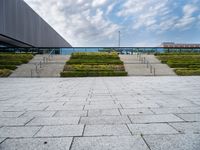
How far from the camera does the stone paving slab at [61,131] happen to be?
2900 mm

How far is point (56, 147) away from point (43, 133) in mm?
624

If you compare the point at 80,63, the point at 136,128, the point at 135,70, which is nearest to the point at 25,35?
the point at 80,63

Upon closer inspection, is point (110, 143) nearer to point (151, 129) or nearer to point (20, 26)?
point (151, 129)

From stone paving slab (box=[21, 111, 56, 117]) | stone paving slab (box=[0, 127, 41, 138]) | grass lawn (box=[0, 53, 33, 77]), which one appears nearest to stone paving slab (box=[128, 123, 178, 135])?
stone paving slab (box=[0, 127, 41, 138])

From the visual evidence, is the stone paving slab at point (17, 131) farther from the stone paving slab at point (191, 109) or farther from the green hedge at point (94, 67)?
the green hedge at point (94, 67)

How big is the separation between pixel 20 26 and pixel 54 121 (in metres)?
33.5

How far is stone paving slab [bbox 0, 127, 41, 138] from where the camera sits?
2893 millimetres

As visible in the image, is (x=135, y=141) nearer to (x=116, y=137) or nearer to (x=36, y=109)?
(x=116, y=137)

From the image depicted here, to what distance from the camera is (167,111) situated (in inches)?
169

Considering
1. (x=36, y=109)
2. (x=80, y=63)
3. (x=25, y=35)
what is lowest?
(x=36, y=109)

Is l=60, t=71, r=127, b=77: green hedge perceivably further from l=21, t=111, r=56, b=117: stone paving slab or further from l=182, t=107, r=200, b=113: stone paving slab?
l=182, t=107, r=200, b=113: stone paving slab

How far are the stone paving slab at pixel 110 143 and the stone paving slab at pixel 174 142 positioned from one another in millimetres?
142

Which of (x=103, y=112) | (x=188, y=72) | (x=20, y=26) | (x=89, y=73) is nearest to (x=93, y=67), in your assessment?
(x=89, y=73)

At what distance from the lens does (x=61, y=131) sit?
9.98ft
